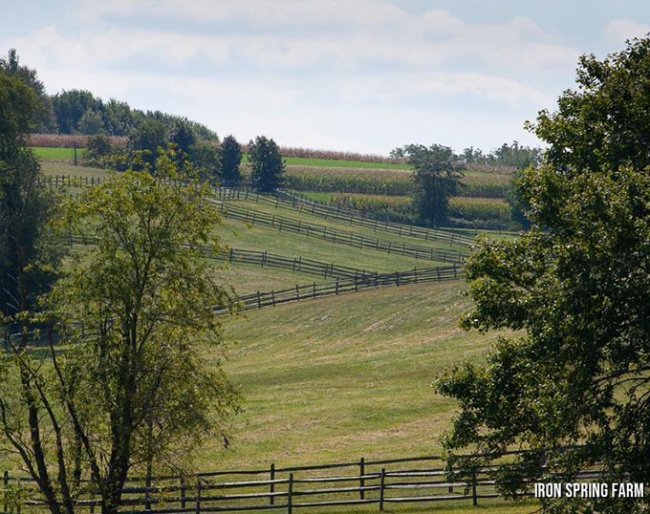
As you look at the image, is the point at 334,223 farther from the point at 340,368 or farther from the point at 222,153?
the point at 340,368

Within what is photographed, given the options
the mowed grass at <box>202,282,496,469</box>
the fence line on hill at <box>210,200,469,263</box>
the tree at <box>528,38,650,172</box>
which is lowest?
the mowed grass at <box>202,282,496,469</box>

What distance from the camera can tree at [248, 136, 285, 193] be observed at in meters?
121

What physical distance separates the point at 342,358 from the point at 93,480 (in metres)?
31.4

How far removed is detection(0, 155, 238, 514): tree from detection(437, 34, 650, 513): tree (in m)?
6.33

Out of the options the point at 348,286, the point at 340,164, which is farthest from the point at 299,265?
the point at 340,164

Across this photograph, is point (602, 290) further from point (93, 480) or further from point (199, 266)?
point (93, 480)

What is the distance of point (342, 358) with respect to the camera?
174ft

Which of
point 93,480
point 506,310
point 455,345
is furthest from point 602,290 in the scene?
point 455,345

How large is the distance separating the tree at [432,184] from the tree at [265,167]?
17.3 meters

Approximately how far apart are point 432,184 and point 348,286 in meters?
50.0

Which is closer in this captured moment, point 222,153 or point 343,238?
point 343,238

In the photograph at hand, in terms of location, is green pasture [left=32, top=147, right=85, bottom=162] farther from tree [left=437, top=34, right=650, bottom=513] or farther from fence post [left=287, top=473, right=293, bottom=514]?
tree [left=437, top=34, right=650, bottom=513]

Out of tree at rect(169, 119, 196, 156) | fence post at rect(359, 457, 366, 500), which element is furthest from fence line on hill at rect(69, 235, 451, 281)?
fence post at rect(359, 457, 366, 500)

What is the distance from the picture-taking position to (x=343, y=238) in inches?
3895
